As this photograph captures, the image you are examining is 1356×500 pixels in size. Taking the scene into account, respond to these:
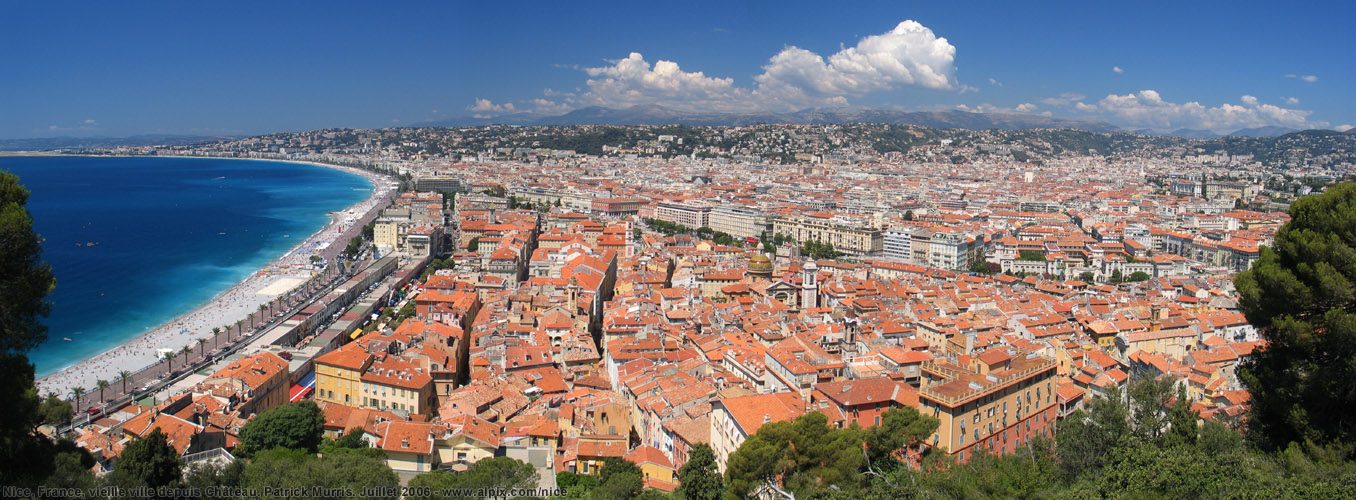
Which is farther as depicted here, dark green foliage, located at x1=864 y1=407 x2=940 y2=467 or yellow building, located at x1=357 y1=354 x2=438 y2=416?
yellow building, located at x1=357 y1=354 x2=438 y2=416

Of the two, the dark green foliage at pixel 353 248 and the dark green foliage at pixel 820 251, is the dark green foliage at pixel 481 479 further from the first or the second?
the dark green foliage at pixel 820 251

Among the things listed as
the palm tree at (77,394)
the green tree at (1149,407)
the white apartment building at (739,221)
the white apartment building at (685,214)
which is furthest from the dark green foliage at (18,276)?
the white apartment building at (685,214)

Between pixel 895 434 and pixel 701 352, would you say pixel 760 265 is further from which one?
pixel 895 434

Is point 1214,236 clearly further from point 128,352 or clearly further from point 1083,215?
point 128,352

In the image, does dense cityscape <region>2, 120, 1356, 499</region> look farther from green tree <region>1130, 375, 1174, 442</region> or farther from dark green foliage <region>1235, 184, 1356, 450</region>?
dark green foliage <region>1235, 184, 1356, 450</region>

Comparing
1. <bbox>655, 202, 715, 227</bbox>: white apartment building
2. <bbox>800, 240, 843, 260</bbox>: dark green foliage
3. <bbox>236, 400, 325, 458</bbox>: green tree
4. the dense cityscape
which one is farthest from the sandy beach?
<bbox>800, 240, 843, 260</bbox>: dark green foliage

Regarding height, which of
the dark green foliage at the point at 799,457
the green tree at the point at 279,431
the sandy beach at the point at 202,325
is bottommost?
the sandy beach at the point at 202,325

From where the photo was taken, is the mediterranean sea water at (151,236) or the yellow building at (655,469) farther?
the mediterranean sea water at (151,236)
